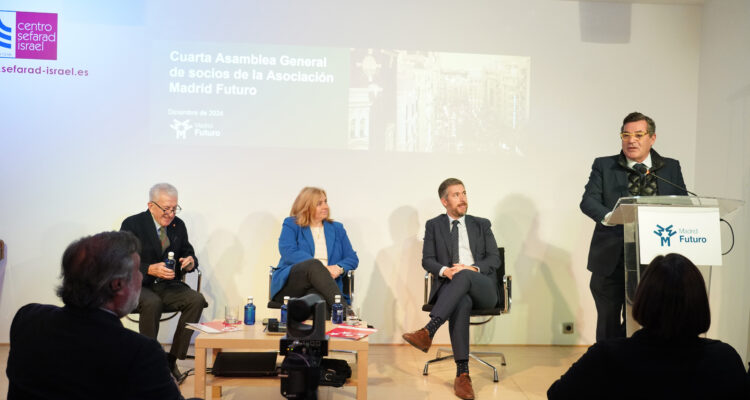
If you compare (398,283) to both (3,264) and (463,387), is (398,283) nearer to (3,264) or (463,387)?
(463,387)

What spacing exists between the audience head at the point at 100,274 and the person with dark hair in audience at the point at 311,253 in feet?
8.50

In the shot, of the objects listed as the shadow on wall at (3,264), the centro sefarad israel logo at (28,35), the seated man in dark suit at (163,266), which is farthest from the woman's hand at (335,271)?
the centro sefarad israel logo at (28,35)

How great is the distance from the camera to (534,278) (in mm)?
5375

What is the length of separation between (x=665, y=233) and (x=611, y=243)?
749mm

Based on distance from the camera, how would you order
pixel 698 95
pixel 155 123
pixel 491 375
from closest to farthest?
pixel 491 375
pixel 155 123
pixel 698 95

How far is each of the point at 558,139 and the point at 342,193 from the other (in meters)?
1.83

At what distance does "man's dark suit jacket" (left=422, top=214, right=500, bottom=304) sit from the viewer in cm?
443

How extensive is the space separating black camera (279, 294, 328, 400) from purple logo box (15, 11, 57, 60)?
4166 mm

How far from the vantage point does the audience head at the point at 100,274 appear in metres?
1.70

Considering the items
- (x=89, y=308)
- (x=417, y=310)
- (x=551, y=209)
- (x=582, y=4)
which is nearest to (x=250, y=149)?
(x=417, y=310)

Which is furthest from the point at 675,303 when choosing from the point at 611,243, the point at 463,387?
the point at 463,387

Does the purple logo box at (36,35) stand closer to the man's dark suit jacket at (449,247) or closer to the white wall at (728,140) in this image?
the man's dark suit jacket at (449,247)

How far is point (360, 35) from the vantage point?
17.1ft

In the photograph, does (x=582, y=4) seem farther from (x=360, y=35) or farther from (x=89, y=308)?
(x=89, y=308)
